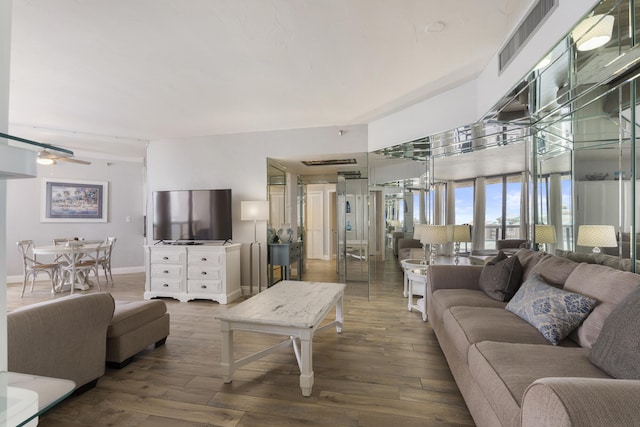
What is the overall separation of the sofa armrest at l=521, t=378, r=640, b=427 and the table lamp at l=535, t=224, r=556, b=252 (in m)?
2.23

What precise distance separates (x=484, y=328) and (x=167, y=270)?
4161 millimetres

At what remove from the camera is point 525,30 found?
6.98 ft

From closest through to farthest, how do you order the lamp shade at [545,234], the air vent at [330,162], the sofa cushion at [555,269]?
the sofa cushion at [555,269] → the lamp shade at [545,234] → the air vent at [330,162]

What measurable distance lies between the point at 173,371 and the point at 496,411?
218 centimetres

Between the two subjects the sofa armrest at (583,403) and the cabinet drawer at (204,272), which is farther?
the cabinet drawer at (204,272)

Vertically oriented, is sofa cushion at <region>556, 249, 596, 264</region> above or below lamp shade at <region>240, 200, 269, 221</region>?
below

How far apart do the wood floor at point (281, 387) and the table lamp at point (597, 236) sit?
4.83ft

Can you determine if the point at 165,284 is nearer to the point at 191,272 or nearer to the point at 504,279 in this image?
the point at 191,272

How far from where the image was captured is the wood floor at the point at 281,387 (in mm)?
1754

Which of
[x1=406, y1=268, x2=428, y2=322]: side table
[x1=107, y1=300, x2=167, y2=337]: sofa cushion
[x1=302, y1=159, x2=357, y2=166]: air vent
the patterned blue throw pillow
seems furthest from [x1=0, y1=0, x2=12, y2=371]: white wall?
[x1=302, y1=159, x2=357, y2=166]: air vent

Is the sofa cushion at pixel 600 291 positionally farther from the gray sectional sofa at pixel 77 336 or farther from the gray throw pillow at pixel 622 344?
the gray sectional sofa at pixel 77 336

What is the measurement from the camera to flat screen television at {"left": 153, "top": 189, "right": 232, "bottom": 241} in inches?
183

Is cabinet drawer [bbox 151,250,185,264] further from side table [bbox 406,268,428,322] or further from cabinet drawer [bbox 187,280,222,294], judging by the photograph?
side table [bbox 406,268,428,322]

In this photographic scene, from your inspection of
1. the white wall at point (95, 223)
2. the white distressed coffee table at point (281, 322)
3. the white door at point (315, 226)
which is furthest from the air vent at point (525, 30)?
the white wall at point (95, 223)
